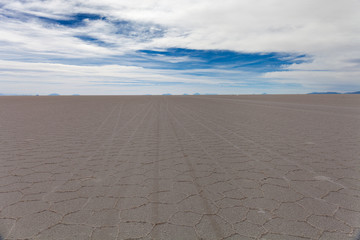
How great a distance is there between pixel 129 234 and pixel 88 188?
1.38m

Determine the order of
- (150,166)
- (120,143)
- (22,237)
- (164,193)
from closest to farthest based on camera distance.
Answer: (22,237)
(164,193)
(150,166)
(120,143)

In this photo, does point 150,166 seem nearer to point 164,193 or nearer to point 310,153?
point 164,193

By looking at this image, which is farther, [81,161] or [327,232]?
[81,161]

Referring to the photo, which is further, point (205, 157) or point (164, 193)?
point (205, 157)

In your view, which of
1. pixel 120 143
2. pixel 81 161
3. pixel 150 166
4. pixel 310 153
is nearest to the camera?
pixel 150 166

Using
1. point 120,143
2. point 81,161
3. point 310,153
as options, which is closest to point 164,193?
point 81,161

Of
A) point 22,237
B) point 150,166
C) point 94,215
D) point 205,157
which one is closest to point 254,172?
point 205,157

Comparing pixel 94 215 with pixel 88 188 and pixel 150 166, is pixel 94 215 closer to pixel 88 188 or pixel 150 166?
pixel 88 188

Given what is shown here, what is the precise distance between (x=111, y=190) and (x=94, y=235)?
102cm

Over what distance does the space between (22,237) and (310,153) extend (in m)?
5.58

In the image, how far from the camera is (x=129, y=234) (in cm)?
226

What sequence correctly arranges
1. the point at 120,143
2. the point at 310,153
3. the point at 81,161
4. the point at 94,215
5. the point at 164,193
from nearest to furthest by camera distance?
1. the point at 94,215
2. the point at 164,193
3. the point at 81,161
4. the point at 310,153
5. the point at 120,143

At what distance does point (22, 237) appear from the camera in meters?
2.24

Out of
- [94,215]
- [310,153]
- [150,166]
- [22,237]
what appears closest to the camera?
[22,237]
